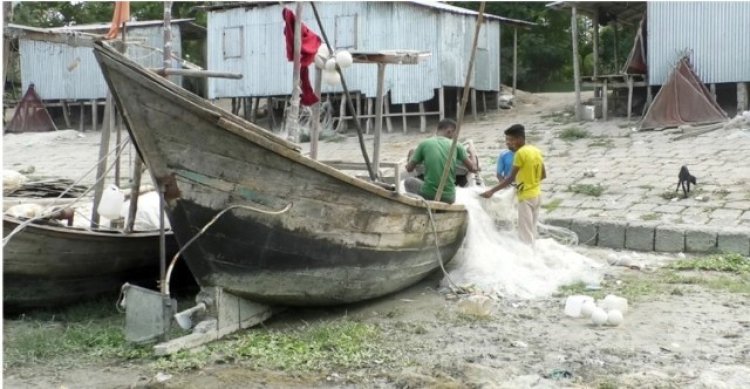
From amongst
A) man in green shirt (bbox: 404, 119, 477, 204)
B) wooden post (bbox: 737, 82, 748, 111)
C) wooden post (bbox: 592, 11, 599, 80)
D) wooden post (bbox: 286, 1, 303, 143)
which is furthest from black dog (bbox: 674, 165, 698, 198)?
wooden post (bbox: 592, 11, 599, 80)

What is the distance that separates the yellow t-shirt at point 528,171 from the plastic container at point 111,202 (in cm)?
363

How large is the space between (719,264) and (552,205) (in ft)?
10.2

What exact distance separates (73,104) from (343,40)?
1027cm

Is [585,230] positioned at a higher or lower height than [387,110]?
lower

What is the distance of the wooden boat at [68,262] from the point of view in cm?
600

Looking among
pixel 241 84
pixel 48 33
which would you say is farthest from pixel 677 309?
pixel 241 84

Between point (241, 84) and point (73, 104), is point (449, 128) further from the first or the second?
point (73, 104)

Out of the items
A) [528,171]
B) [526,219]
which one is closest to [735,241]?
[526,219]

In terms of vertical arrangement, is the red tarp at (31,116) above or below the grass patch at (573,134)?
above

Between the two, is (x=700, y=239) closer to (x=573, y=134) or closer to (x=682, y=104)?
(x=573, y=134)

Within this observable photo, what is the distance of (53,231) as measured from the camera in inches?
237

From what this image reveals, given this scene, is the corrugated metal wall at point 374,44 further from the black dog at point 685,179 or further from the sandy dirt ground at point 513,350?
the sandy dirt ground at point 513,350

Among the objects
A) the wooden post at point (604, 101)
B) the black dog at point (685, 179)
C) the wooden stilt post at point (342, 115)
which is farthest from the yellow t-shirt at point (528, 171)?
the wooden stilt post at point (342, 115)

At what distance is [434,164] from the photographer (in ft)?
22.5
